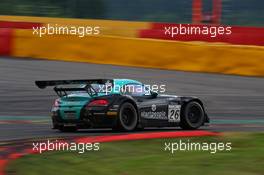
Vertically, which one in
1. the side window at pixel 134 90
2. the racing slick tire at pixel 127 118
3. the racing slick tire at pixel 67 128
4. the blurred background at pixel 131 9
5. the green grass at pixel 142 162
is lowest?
the green grass at pixel 142 162

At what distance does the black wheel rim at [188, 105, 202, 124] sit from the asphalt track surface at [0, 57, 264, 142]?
1.03ft

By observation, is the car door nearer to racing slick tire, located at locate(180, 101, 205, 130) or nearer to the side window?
the side window

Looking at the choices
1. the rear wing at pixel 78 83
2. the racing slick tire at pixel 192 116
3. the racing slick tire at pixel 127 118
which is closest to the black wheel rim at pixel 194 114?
the racing slick tire at pixel 192 116

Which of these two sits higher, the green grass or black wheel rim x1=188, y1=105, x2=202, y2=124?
black wheel rim x1=188, y1=105, x2=202, y2=124

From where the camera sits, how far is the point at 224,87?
17719 millimetres

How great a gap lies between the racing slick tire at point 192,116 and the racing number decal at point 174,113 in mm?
67

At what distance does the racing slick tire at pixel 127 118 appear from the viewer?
10.9m

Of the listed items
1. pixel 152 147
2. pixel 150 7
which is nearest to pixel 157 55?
pixel 150 7

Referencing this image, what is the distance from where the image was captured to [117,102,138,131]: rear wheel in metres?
10.9

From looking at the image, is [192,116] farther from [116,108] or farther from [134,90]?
[116,108]

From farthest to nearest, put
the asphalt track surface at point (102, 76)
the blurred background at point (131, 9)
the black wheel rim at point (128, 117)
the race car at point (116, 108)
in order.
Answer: the blurred background at point (131, 9)
the asphalt track surface at point (102, 76)
the black wheel rim at point (128, 117)
the race car at point (116, 108)

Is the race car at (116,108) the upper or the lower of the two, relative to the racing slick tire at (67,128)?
upper

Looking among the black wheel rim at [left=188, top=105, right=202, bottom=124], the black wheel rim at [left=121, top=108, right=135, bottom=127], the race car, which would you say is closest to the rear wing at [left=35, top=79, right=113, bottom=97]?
the race car

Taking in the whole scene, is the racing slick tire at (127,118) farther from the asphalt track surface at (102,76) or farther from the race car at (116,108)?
the asphalt track surface at (102,76)
